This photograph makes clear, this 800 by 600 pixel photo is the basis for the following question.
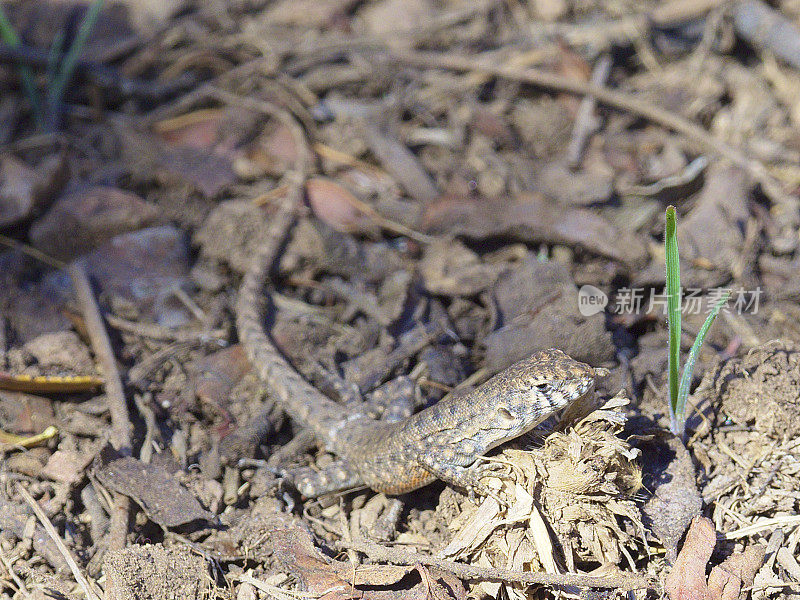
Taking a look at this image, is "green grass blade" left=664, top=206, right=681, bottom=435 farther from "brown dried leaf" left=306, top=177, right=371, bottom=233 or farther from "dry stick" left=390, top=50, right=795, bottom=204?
"dry stick" left=390, top=50, right=795, bottom=204

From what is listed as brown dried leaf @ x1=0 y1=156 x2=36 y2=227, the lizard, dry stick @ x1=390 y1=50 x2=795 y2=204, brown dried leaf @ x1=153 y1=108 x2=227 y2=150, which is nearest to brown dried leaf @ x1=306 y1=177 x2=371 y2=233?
brown dried leaf @ x1=153 y1=108 x2=227 y2=150

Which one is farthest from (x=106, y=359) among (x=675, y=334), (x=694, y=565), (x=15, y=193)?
(x=694, y=565)

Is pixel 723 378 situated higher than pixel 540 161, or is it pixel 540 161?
pixel 540 161

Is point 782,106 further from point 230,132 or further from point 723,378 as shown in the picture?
point 230,132

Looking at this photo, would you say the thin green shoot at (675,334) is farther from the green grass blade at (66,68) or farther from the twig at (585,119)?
the green grass blade at (66,68)

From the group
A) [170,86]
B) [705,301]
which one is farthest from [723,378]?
[170,86]

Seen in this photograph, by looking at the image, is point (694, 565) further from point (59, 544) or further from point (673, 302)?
point (59, 544)
